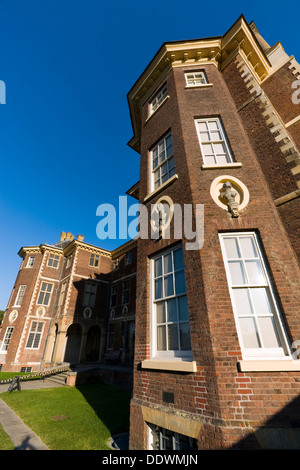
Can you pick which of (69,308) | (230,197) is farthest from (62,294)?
(230,197)

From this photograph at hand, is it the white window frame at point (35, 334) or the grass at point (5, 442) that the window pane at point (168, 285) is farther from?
the white window frame at point (35, 334)

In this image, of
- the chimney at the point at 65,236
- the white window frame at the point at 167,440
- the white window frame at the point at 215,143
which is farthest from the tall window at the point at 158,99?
the chimney at the point at 65,236

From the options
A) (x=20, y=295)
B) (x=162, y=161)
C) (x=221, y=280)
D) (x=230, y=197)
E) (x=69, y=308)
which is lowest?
(x=221, y=280)

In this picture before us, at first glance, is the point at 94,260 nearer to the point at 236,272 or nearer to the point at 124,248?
the point at 124,248

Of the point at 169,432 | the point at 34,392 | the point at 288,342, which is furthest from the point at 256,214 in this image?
the point at 34,392

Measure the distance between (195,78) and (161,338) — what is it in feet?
33.3

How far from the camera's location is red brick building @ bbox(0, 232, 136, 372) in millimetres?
Result: 20250

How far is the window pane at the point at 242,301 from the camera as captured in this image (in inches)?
169

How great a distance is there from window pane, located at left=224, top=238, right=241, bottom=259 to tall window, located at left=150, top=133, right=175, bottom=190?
328cm

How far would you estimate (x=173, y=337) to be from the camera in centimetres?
493

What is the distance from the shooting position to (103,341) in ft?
71.0

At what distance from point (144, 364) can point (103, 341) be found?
19.0 meters

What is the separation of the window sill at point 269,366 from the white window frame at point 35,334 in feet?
79.1
